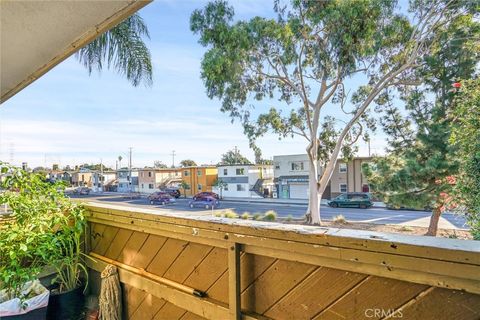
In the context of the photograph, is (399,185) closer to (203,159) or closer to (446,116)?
(446,116)

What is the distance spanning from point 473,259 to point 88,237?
180cm

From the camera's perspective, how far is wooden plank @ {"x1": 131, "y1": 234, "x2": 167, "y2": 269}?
4.08 ft

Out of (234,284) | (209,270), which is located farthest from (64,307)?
(234,284)

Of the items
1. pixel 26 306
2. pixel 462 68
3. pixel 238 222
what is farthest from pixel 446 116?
pixel 26 306

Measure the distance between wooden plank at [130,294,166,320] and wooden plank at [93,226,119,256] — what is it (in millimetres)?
401

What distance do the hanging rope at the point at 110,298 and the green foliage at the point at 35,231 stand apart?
292mm

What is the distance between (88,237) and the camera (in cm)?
170

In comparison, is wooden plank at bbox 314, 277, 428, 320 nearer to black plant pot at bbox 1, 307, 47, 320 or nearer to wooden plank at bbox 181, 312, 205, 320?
wooden plank at bbox 181, 312, 205, 320

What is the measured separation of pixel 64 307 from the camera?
58.0 inches

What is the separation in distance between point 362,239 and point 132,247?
110cm

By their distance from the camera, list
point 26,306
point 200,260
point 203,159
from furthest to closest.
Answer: point 203,159, point 26,306, point 200,260

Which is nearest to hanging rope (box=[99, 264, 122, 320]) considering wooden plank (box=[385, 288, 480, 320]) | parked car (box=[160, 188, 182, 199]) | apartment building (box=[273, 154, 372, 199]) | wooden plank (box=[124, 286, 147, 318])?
wooden plank (box=[124, 286, 147, 318])

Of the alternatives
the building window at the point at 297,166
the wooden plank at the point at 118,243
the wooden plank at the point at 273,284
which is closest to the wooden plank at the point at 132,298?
the wooden plank at the point at 118,243

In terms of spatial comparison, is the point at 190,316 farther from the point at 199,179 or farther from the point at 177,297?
the point at 199,179
